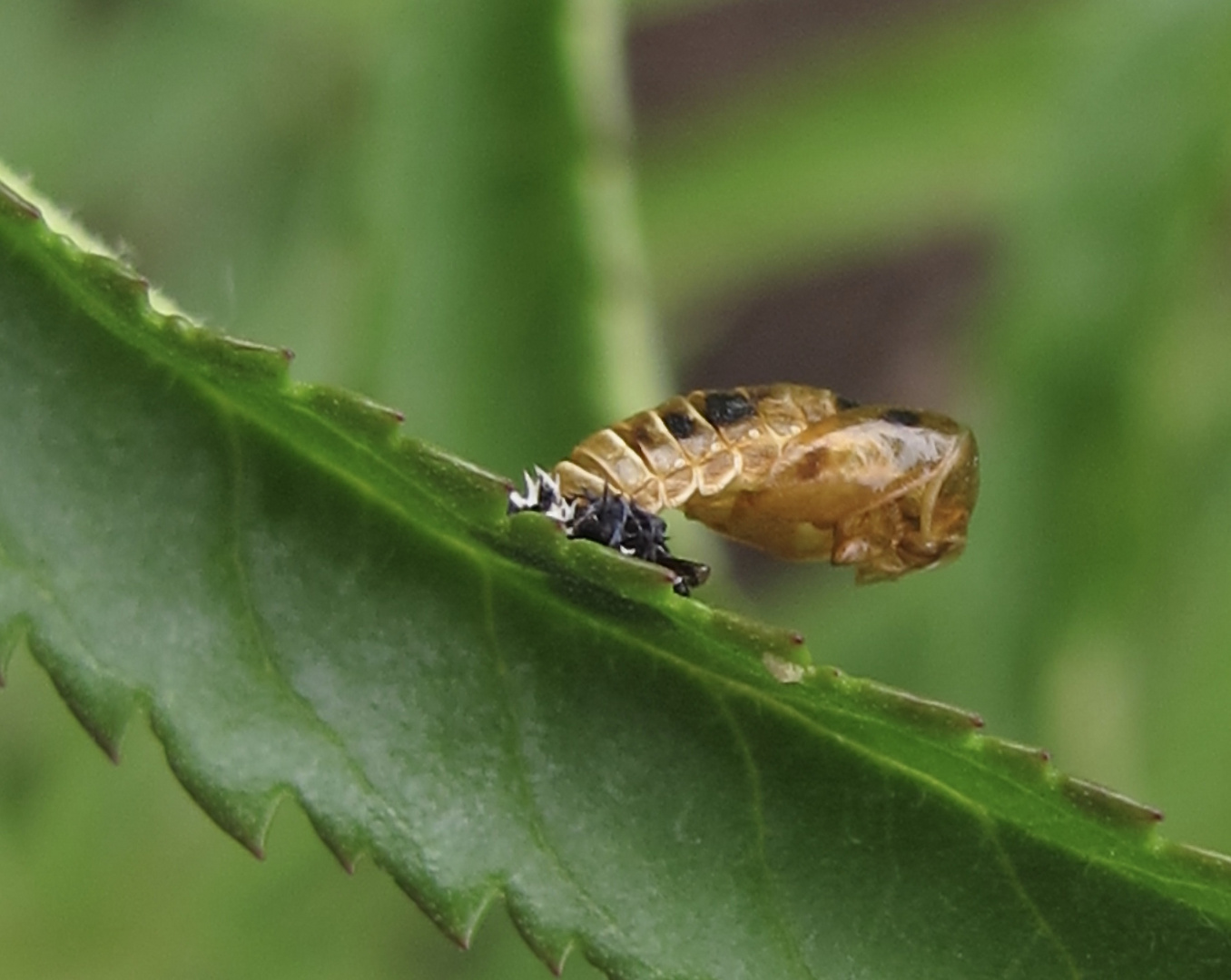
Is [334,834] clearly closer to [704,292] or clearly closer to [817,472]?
[817,472]

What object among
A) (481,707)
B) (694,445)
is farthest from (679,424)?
(481,707)

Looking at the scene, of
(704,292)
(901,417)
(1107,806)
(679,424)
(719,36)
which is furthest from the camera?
(719,36)

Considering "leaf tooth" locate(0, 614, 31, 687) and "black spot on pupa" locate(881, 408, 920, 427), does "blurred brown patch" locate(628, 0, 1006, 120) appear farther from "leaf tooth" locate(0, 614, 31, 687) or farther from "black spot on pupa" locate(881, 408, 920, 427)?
"leaf tooth" locate(0, 614, 31, 687)

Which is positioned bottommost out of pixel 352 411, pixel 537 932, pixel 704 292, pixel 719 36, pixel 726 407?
pixel 704 292

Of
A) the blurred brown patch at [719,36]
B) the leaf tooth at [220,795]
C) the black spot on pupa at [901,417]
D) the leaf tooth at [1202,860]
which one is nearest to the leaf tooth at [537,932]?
the leaf tooth at [220,795]

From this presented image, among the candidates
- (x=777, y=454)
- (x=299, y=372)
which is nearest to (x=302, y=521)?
(x=777, y=454)

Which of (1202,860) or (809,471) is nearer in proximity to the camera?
(1202,860)

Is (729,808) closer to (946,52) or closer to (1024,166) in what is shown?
(1024,166)
